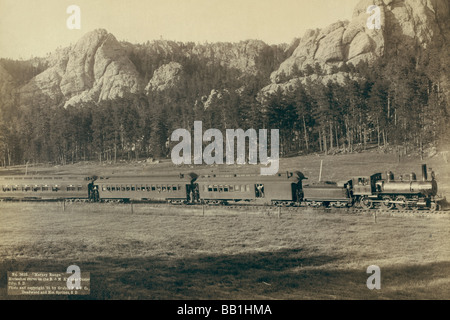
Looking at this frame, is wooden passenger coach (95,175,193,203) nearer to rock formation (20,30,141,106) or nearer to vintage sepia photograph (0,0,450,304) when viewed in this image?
vintage sepia photograph (0,0,450,304)

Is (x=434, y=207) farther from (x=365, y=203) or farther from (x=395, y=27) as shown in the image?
(x=395, y=27)

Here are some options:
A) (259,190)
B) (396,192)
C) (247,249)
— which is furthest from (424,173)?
(247,249)

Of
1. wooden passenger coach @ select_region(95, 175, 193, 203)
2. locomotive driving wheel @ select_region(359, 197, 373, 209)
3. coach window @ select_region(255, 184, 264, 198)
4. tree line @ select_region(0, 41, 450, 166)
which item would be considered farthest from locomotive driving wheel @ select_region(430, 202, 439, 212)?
wooden passenger coach @ select_region(95, 175, 193, 203)

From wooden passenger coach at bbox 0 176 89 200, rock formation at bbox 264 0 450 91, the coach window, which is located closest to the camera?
rock formation at bbox 264 0 450 91

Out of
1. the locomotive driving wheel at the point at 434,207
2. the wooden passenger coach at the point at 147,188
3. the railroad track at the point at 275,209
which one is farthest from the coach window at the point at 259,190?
the locomotive driving wheel at the point at 434,207

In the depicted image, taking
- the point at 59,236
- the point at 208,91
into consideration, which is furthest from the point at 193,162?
the point at 59,236

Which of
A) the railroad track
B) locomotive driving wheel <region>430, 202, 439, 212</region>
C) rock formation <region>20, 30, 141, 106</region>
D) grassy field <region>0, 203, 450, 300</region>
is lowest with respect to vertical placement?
grassy field <region>0, 203, 450, 300</region>

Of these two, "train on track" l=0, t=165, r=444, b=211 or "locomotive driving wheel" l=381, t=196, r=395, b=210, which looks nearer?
"train on track" l=0, t=165, r=444, b=211
